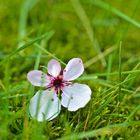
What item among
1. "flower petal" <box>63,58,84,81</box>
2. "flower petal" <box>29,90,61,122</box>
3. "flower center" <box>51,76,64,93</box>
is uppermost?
"flower petal" <box>63,58,84,81</box>

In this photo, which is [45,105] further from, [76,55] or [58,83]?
[76,55]

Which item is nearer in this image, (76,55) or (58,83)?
(58,83)

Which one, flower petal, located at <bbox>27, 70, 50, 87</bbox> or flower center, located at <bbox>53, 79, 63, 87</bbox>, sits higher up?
flower petal, located at <bbox>27, 70, 50, 87</bbox>

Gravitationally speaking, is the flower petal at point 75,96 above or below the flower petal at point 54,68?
below

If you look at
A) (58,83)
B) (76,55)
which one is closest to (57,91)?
(58,83)

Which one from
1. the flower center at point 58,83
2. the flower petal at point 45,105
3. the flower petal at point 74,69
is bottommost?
the flower petal at point 45,105

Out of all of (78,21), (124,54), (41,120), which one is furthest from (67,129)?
(78,21)
